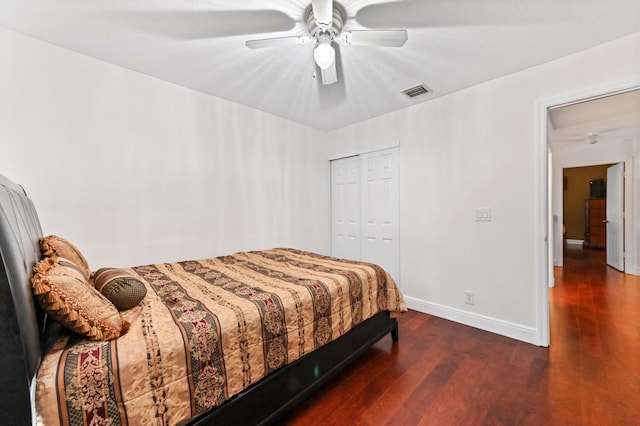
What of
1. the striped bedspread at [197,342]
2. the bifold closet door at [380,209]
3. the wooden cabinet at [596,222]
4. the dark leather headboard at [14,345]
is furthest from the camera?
the wooden cabinet at [596,222]

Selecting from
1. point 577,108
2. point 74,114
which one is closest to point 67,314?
point 74,114

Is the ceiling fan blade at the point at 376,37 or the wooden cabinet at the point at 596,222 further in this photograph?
the wooden cabinet at the point at 596,222

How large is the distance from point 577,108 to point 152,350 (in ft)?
14.9

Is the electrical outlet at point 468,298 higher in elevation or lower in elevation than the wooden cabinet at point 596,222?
lower

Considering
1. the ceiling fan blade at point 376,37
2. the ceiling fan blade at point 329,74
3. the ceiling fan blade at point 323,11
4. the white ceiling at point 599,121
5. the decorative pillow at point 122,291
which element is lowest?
the decorative pillow at point 122,291

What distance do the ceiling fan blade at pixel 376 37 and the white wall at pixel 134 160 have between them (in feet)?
6.40

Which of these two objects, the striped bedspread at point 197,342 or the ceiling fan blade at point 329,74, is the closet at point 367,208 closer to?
the striped bedspread at point 197,342

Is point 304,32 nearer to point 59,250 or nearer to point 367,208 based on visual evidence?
point 59,250

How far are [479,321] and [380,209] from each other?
169 cm

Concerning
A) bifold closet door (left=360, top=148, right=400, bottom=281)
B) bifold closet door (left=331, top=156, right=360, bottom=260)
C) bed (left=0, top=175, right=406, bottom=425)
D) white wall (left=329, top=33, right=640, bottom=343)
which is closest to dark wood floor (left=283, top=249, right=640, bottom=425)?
bed (left=0, top=175, right=406, bottom=425)

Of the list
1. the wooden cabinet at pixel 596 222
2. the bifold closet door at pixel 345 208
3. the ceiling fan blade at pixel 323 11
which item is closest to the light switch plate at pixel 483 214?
the bifold closet door at pixel 345 208

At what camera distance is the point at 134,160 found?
2518 mm

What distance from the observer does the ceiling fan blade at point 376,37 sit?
1.62m

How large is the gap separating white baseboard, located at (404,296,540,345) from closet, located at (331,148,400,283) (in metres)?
0.45
